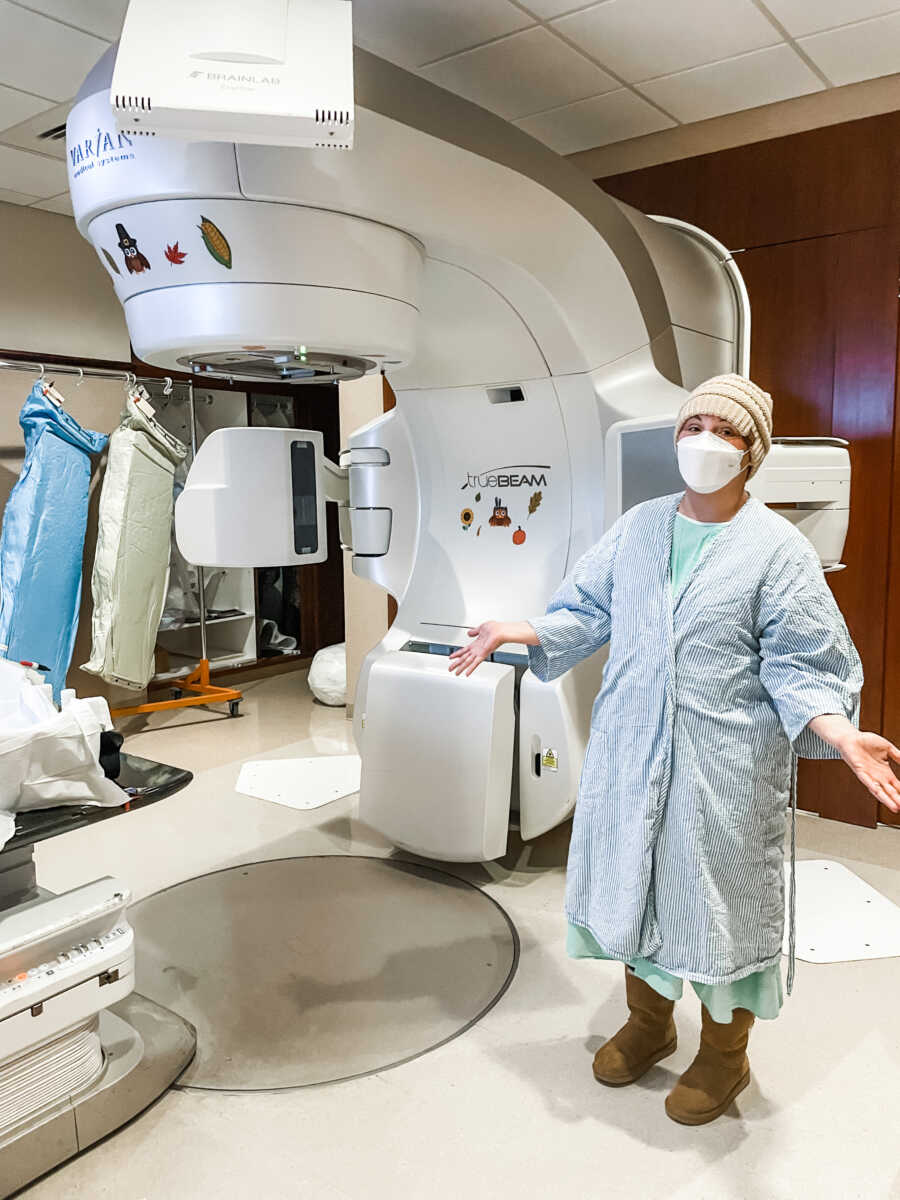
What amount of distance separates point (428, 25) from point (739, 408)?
1.52 m

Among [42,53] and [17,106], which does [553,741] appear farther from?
[17,106]

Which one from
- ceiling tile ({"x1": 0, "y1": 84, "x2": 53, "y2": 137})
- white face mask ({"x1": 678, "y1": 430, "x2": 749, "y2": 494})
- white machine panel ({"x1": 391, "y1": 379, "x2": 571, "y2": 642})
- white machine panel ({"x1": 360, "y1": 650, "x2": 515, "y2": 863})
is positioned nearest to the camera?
white face mask ({"x1": 678, "y1": 430, "x2": 749, "y2": 494})

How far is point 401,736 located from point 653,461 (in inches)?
40.5

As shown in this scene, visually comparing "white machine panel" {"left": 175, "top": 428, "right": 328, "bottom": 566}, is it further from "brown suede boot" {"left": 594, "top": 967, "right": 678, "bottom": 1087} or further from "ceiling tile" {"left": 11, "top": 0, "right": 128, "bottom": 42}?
"brown suede boot" {"left": 594, "top": 967, "right": 678, "bottom": 1087}

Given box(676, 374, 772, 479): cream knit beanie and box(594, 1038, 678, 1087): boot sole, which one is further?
box(594, 1038, 678, 1087): boot sole

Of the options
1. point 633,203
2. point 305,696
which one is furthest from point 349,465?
point 305,696

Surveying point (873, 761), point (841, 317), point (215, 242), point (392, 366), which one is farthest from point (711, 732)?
point (841, 317)

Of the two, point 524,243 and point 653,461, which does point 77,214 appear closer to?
point 524,243

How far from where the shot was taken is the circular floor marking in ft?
6.61

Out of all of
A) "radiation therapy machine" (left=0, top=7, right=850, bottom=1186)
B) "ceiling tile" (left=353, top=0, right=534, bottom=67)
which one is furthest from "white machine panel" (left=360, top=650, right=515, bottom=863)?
"ceiling tile" (left=353, top=0, right=534, bottom=67)

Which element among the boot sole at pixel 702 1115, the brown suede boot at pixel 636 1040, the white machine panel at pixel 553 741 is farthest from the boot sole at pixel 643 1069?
the white machine panel at pixel 553 741

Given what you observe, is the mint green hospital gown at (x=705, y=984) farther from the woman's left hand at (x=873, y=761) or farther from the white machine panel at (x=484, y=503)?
the white machine panel at (x=484, y=503)

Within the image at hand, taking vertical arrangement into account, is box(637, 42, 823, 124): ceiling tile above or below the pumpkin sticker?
above

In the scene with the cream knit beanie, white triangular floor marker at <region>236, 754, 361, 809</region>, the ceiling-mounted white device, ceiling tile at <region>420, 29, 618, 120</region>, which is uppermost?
ceiling tile at <region>420, 29, 618, 120</region>
